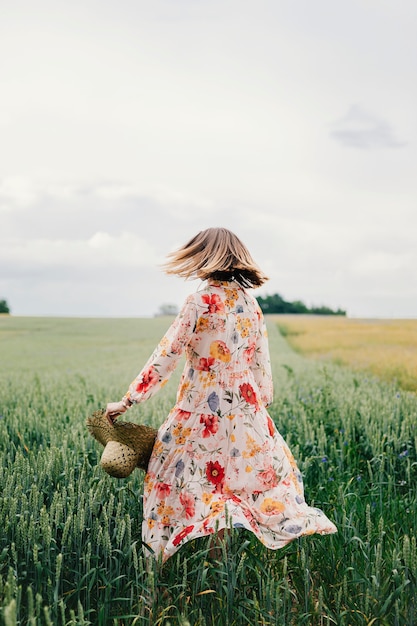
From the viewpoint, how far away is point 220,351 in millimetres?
3275

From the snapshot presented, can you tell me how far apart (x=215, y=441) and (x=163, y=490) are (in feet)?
1.22

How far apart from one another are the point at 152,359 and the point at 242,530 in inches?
44.8

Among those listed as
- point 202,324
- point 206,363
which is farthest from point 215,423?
point 202,324

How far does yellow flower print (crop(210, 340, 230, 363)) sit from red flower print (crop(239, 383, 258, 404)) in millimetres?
175

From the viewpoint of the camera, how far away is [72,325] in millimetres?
34656

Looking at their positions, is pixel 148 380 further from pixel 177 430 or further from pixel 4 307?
pixel 4 307

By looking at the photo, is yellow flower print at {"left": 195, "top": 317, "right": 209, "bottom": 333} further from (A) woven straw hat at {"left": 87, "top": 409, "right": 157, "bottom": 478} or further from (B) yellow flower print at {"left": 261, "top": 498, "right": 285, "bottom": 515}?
(B) yellow flower print at {"left": 261, "top": 498, "right": 285, "bottom": 515}

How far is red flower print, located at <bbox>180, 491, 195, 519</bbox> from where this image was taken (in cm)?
310

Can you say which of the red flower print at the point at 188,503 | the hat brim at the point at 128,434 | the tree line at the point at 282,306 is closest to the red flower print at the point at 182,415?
the hat brim at the point at 128,434

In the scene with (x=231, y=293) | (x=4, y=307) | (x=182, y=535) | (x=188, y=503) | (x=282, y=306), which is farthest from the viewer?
(x=282, y=306)

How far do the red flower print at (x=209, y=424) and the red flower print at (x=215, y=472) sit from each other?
15 cm

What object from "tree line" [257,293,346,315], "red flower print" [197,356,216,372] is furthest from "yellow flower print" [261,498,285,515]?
"tree line" [257,293,346,315]

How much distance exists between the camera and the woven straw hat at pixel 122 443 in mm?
3102

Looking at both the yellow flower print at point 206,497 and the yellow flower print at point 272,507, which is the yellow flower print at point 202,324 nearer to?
the yellow flower print at point 206,497
